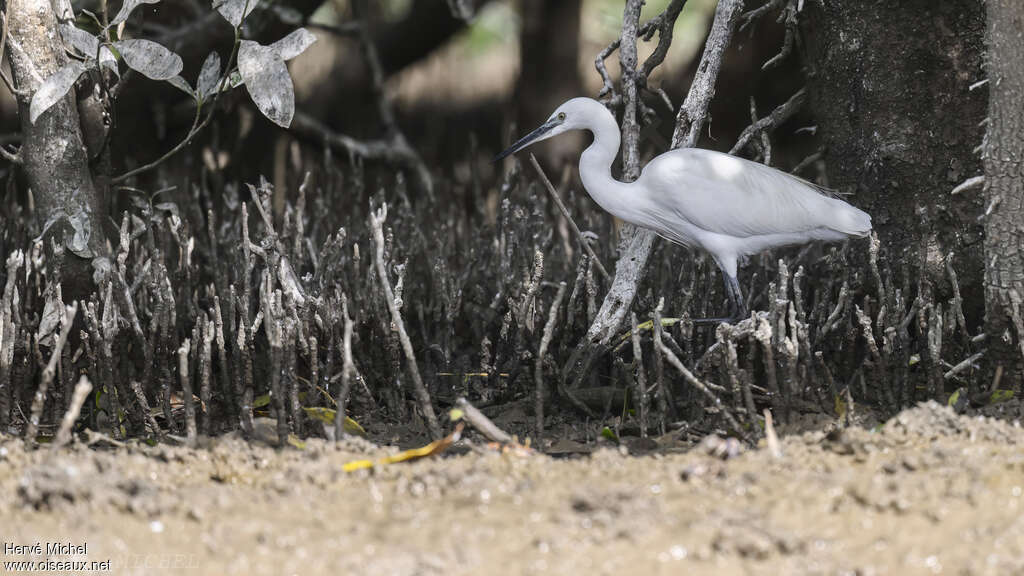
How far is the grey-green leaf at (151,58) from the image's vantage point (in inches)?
106

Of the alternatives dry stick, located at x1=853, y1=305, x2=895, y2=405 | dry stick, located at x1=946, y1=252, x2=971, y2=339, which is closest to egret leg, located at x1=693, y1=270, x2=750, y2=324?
dry stick, located at x1=853, y1=305, x2=895, y2=405

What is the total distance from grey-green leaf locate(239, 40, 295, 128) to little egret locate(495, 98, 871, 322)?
96 cm

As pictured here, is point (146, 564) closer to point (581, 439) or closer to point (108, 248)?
point (581, 439)

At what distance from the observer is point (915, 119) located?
9.79ft

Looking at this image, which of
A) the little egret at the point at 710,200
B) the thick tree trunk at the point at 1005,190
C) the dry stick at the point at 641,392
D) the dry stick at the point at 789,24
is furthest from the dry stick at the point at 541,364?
the dry stick at the point at 789,24

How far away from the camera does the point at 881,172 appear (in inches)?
120

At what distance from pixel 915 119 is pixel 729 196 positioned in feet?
1.87

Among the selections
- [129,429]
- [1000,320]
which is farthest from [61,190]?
[1000,320]

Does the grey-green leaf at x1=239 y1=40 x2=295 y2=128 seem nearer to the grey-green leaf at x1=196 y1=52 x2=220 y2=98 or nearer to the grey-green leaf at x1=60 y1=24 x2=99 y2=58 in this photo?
the grey-green leaf at x1=196 y1=52 x2=220 y2=98

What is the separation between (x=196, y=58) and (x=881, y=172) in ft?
12.3

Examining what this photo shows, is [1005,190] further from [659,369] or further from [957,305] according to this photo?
[659,369]

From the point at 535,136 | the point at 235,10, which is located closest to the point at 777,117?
the point at 535,136

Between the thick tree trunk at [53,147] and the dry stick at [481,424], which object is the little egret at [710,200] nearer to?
the dry stick at [481,424]

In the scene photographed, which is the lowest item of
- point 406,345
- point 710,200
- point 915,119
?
point 406,345
